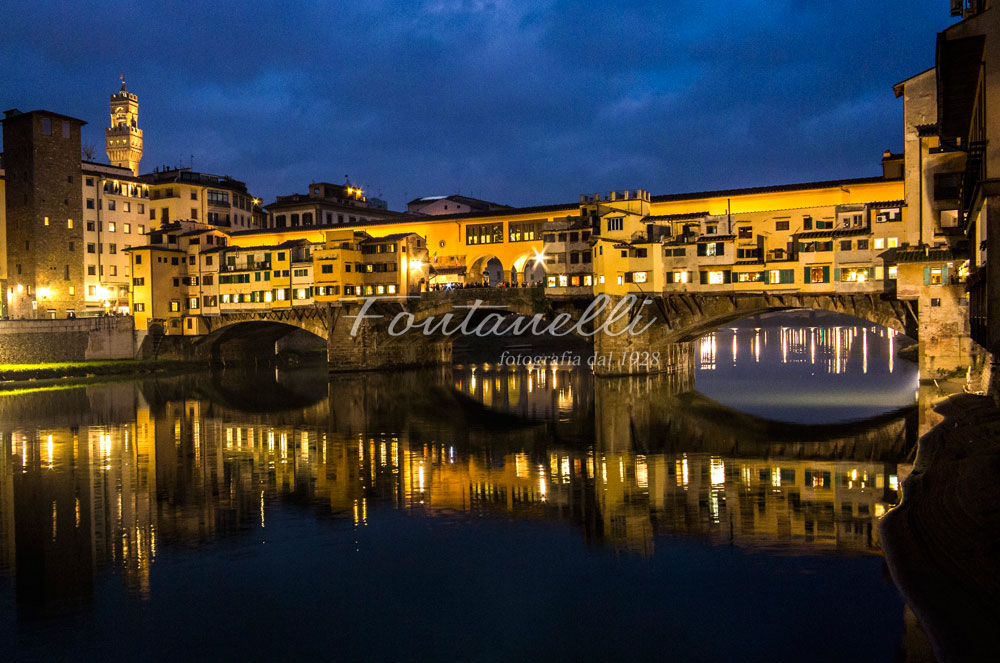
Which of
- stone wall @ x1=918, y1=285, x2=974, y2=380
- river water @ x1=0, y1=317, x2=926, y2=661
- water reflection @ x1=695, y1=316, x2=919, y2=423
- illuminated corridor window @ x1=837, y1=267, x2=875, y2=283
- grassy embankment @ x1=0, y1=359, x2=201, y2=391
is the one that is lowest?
Result: river water @ x1=0, y1=317, x2=926, y2=661

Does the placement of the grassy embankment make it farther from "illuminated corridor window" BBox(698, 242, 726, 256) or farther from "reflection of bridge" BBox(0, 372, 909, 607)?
"illuminated corridor window" BBox(698, 242, 726, 256)

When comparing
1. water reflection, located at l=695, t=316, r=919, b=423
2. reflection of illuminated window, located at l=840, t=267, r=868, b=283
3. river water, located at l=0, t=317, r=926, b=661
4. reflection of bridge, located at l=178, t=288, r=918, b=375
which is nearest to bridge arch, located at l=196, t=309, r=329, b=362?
reflection of bridge, located at l=178, t=288, r=918, b=375

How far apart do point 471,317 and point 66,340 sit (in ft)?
109

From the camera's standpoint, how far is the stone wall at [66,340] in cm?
6041

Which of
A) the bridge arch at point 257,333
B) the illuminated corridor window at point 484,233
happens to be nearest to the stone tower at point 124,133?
the bridge arch at point 257,333

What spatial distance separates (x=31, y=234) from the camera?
71.2 m

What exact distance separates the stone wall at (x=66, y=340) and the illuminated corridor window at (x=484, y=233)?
31.1m

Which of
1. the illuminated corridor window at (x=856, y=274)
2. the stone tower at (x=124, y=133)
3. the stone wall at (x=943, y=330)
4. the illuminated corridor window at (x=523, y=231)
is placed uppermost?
the stone tower at (x=124, y=133)

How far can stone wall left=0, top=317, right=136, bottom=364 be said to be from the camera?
6041 centimetres

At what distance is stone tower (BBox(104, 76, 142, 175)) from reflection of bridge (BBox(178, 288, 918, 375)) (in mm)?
48500

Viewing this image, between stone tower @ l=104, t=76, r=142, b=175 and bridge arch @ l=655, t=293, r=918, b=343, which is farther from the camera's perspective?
stone tower @ l=104, t=76, r=142, b=175

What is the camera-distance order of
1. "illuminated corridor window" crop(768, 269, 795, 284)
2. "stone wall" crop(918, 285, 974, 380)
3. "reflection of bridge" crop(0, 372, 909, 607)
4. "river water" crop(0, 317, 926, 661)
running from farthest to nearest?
"illuminated corridor window" crop(768, 269, 795, 284) → "stone wall" crop(918, 285, 974, 380) → "reflection of bridge" crop(0, 372, 909, 607) → "river water" crop(0, 317, 926, 661)

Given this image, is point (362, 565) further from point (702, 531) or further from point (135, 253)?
point (135, 253)

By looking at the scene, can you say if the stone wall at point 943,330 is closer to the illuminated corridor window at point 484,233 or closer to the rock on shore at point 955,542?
the rock on shore at point 955,542
